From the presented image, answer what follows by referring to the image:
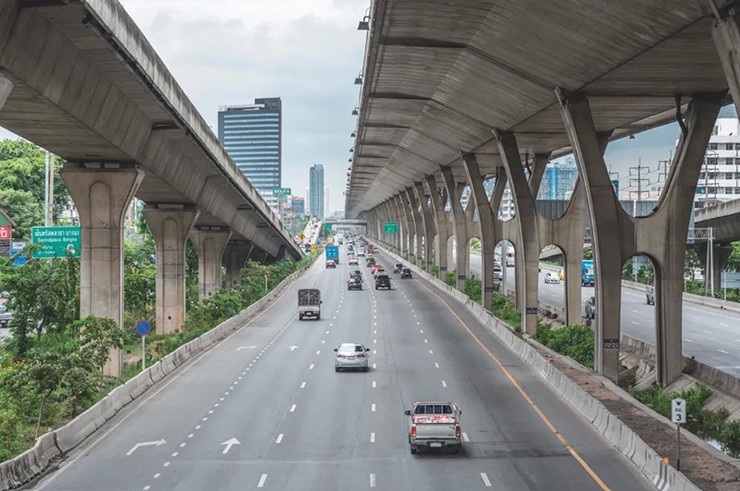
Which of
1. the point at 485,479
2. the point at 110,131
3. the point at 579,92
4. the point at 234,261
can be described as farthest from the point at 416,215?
the point at 485,479

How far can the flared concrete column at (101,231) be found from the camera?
39.2 metres

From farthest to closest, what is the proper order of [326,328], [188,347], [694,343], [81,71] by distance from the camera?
[326,328] → [694,343] → [188,347] → [81,71]

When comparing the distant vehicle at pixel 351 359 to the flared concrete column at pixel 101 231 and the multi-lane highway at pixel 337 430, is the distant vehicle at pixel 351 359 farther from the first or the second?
the flared concrete column at pixel 101 231

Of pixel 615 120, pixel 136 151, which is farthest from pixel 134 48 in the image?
pixel 615 120

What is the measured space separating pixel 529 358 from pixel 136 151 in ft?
66.9

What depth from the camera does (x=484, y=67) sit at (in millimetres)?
37969

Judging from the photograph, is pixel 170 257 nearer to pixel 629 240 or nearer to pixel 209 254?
pixel 209 254

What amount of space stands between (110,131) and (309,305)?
3166 cm

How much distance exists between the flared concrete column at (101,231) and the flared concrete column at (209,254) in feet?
124

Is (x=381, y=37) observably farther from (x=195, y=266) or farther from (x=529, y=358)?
(x=195, y=266)

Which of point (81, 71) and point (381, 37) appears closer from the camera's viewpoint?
point (81, 71)

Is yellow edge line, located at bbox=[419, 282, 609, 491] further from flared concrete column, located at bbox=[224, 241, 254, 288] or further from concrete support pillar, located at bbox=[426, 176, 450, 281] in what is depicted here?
flared concrete column, located at bbox=[224, 241, 254, 288]

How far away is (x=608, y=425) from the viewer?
1038 inches

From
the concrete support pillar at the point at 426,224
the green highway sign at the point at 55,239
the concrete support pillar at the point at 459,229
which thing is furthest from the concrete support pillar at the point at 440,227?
the green highway sign at the point at 55,239
